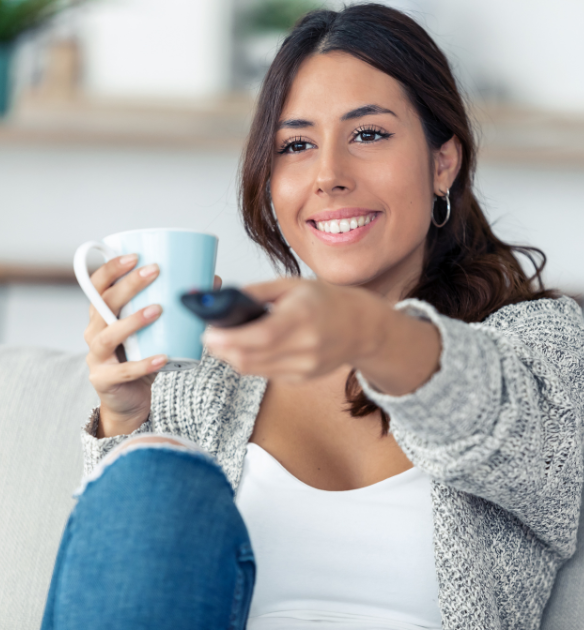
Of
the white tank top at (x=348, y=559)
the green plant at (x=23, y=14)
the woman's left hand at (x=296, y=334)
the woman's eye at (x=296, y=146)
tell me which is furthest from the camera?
the green plant at (x=23, y=14)

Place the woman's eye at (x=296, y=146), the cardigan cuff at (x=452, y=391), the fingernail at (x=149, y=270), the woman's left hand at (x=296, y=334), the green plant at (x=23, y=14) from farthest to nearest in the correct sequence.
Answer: the green plant at (x=23, y=14) → the woman's eye at (x=296, y=146) → the fingernail at (x=149, y=270) → the cardigan cuff at (x=452, y=391) → the woman's left hand at (x=296, y=334)

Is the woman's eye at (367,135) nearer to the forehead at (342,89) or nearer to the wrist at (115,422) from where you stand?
the forehead at (342,89)

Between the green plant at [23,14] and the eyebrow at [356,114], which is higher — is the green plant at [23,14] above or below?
below

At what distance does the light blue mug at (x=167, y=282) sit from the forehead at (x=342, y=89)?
421 millimetres

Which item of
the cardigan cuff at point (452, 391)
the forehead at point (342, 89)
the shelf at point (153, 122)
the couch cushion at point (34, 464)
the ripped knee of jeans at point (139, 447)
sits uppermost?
the forehead at point (342, 89)

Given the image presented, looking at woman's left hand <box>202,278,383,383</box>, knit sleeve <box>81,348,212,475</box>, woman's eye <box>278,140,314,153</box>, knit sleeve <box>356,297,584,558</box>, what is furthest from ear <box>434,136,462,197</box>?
woman's left hand <box>202,278,383,383</box>

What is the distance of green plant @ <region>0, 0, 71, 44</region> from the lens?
1.96 metres

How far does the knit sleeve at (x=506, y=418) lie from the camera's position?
0.59 metres

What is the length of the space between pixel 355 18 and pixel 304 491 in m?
0.74

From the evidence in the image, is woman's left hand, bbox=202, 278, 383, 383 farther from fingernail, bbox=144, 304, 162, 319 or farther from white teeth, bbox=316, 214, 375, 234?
white teeth, bbox=316, 214, 375, 234

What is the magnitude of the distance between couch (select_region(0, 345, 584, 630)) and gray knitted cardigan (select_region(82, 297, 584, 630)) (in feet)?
0.43

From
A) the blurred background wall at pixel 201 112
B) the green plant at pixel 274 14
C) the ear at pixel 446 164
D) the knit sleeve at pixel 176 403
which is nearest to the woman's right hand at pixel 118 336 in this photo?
the knit sleeve at pixel 176 403

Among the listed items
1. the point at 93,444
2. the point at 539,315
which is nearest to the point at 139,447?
the point at 93,444

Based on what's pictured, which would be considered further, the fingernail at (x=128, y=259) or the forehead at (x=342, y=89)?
the forehead at (x=342, y=89)
